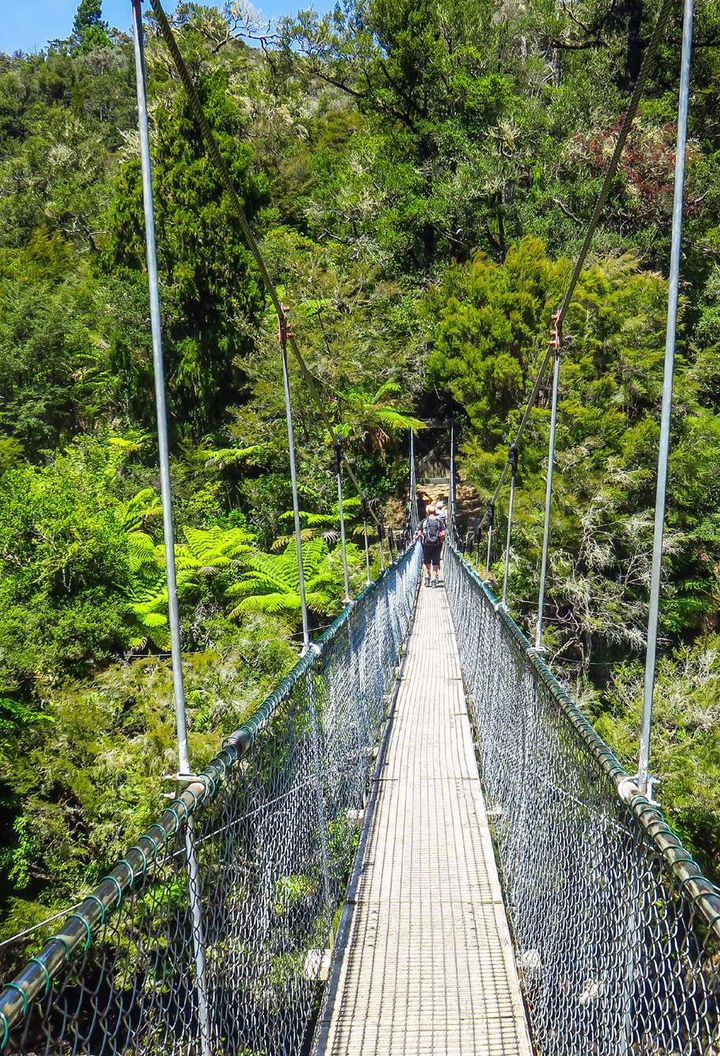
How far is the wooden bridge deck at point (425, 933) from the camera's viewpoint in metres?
1.79

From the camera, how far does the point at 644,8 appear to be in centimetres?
1479

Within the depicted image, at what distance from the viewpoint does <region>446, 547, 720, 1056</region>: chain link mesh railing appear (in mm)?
1085

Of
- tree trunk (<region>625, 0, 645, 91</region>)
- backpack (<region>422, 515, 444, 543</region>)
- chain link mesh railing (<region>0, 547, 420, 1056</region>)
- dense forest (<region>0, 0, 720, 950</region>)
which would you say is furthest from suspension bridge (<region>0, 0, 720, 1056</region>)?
tree trunk (<region>625, 0, 645, 91</region>)

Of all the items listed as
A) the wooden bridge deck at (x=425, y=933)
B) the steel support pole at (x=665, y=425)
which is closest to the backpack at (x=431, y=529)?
the wooden bridge deck at (x=425, y=933)

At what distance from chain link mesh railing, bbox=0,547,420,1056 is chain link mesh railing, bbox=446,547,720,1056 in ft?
1.72

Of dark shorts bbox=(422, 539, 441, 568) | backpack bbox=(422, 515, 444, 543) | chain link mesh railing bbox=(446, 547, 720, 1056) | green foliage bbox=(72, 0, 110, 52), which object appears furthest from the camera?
green foliage bbox=(72, 0, 110, 52)

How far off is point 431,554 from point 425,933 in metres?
8.15

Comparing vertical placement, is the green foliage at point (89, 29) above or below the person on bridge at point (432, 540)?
above

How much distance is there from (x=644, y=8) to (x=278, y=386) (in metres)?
9.99

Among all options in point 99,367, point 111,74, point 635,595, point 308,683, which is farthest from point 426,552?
point 111,74

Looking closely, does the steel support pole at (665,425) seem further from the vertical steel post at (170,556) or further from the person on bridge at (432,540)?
the person on bridge at (432,540)

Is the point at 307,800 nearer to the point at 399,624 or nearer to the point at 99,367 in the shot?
the point at 399,624

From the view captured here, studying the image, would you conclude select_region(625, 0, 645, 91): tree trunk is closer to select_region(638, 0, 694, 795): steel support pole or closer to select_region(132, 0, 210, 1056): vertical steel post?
select_region(638, 0, 694, 795): steel support pole

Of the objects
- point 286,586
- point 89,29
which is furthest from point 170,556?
point 89,29
